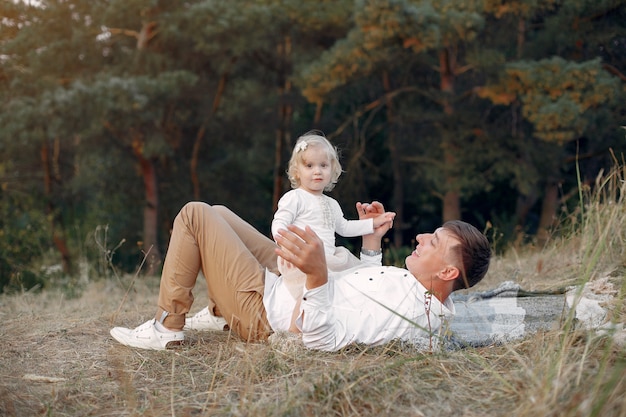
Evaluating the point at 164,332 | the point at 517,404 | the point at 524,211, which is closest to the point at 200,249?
the point at 164,332

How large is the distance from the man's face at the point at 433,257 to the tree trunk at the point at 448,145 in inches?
379

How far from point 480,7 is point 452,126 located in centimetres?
251

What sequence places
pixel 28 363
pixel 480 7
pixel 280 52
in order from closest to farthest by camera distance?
pixel 28 363 → pixel 480 7 → pixel 280 52

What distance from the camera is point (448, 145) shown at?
12266 mm

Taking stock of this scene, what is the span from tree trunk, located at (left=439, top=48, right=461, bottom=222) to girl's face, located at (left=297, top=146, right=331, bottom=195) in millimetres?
9280

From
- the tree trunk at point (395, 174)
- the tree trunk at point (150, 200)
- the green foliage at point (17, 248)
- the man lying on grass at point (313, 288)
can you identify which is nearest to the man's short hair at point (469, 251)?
the man lying on grass at point (313, 288)

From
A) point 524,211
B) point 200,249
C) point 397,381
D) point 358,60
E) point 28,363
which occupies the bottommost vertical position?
point 524,211

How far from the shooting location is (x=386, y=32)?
967cm

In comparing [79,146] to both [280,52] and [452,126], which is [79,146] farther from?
[452,126]

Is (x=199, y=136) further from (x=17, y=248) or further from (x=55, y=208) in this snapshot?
(x=17, y=248)

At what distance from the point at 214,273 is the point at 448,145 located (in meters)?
9.95

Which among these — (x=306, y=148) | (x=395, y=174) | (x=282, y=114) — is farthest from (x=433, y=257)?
(x=282, y=114)

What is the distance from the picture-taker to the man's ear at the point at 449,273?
8.54 ft

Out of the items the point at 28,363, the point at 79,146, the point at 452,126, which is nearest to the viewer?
the point at 28,363
